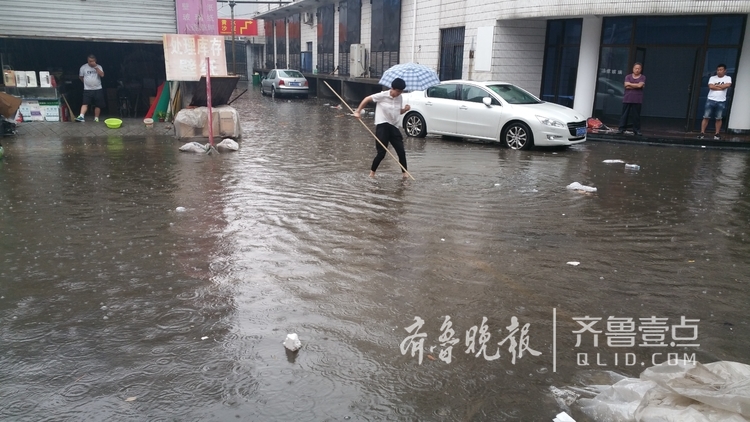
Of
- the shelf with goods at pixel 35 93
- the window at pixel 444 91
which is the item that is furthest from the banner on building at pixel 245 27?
the window at pixel 444 91

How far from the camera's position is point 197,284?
16.5ft

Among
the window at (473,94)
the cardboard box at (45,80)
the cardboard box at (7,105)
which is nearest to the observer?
the cardboard box at (7,105)

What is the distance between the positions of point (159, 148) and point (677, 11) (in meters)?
12.1

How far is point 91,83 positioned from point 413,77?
→ 348 inches

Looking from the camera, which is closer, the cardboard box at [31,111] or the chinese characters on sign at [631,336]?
the chinese characters on sign at [631,336]

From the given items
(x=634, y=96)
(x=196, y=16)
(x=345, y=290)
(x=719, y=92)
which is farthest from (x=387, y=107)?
(x=719, y=92)

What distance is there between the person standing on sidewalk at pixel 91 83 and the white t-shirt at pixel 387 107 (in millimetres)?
9834

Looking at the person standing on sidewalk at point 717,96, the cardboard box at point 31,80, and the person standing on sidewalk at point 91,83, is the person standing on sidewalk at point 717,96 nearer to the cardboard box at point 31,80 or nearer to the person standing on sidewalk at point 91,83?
the person standing on sidewalk at point 91,83

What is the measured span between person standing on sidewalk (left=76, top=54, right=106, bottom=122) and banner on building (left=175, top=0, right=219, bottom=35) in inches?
92.8

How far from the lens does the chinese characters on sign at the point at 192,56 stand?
14500mm

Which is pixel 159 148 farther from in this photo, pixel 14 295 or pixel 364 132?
pixel 14 295

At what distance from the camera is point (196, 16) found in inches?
623

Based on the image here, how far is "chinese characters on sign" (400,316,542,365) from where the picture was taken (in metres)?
3.96

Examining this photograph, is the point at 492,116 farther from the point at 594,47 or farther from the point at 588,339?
the point at 588,339
